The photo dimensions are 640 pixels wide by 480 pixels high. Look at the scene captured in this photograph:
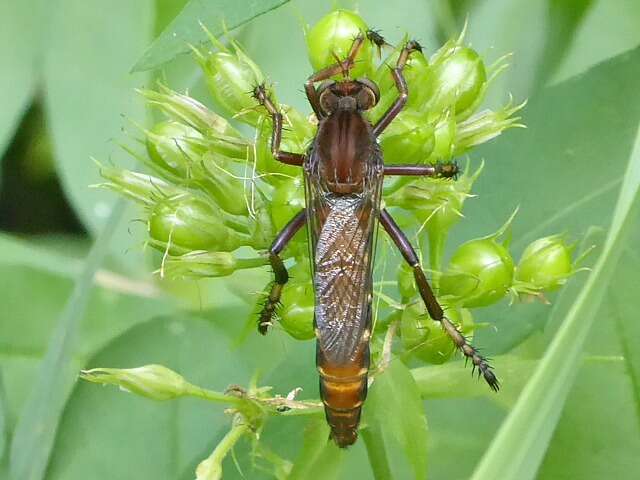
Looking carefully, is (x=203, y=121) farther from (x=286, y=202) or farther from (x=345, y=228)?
(x=345, y=228)

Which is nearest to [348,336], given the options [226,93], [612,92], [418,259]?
[418,259]

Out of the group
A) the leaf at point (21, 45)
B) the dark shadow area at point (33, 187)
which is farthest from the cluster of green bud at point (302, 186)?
the dark shadow area at point (33, 187)

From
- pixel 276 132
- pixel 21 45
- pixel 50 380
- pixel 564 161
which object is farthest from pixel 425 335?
pixel 21 45

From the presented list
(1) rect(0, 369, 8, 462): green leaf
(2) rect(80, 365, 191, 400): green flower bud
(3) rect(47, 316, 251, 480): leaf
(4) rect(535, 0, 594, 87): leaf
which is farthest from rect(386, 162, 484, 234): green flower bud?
(1) rect(0, 369, 8, 462): green leaf

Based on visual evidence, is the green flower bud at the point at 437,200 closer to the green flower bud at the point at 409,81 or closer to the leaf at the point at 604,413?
the green flower bud at the point at 409,81

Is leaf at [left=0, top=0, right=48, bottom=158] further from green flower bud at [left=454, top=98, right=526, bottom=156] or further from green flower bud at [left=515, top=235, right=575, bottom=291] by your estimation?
green flower bud at [left=515, top=235, right=575, bottom=291]

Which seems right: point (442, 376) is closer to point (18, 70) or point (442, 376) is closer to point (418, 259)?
point (418, 259)

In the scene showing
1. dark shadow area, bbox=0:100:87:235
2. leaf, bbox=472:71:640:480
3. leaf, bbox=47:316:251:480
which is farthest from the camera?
dark shadow area, bbox=0:100:87:235
